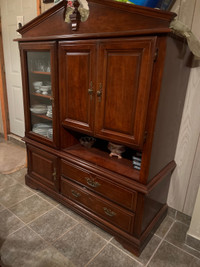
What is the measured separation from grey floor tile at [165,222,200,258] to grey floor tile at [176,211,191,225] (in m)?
0.03

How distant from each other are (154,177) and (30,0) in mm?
2549

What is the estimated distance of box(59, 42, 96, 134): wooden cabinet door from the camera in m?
1.41

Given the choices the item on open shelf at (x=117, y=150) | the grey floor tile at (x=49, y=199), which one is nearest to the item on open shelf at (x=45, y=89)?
the item on open shelf at (x=117, y=150)

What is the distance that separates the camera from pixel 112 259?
147 cm

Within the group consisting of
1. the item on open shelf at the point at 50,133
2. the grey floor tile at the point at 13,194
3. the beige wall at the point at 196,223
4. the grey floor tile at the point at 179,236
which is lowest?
the grey floor tile at the point at 13,194

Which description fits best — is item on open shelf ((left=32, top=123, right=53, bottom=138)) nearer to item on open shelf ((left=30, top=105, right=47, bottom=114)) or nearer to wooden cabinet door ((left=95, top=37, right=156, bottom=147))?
item on open shelf ((left=30, top=105, right=47, bottom=114))

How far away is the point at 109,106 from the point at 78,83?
327 mm

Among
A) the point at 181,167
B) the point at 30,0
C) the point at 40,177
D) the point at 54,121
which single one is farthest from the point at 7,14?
the point at 181,167

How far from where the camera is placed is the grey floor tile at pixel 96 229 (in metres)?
1.67

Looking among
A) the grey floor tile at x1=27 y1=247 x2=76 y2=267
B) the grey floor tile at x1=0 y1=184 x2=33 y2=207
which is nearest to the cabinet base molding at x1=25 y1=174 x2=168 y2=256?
the grey floor tile at x1=0 y1=184 x2=33 y2=207

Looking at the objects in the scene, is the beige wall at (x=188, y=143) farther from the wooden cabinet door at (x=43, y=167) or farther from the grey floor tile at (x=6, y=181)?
the grey floor tile at (x=6, y=181)

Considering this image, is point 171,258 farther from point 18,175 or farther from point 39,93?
point 18,175

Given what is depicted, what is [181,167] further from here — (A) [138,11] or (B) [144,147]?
(A) [138,11]

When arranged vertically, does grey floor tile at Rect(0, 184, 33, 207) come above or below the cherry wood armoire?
below
